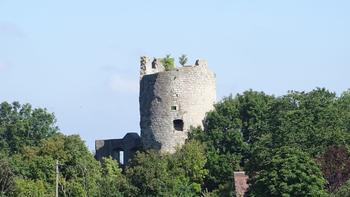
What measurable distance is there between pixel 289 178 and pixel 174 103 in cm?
1684

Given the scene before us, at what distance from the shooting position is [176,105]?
8031 cm

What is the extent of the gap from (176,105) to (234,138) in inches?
165

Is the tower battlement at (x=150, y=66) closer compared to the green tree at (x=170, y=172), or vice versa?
the green tree at (x=170, y=172)

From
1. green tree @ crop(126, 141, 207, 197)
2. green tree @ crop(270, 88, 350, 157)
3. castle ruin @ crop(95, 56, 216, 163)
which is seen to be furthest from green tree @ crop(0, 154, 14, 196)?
green tree @ crop(270, 88, 350, 157)

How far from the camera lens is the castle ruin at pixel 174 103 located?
8031 centimetres

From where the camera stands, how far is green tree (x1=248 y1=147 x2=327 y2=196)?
64.1m

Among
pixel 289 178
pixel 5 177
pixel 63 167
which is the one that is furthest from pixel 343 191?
pixel 5 177

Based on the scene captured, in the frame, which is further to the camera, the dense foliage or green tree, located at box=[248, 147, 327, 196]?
the dense foliage

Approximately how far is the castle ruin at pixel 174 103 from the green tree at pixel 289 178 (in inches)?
576

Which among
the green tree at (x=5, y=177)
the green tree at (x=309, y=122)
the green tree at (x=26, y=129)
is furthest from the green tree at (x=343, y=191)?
the green tree at (x=26, y=129)

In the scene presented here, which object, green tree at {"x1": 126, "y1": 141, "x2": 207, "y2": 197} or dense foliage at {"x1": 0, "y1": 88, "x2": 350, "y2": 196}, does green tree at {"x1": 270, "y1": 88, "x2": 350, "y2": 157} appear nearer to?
dense foliage at {"x1": 0, "y1": 88, "x2": 350, "y2": 196}

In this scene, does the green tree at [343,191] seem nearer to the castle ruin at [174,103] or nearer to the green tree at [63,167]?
the green tree at [63,167]

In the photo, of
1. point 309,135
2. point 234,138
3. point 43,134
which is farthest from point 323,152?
point 43,134

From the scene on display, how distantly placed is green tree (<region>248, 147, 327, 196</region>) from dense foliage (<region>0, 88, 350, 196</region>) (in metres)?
3.16
